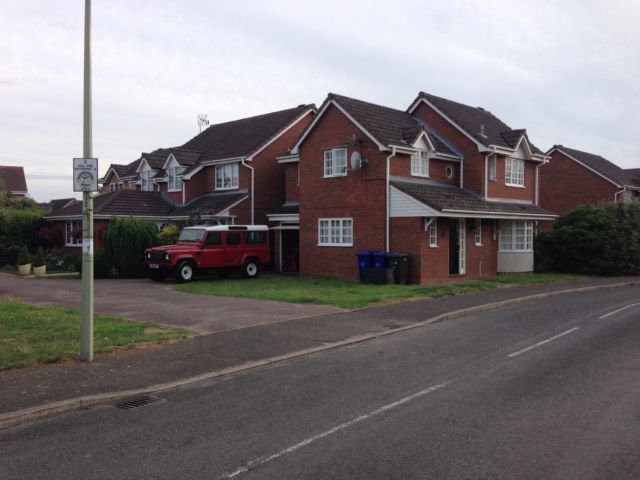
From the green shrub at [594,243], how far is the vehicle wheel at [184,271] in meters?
16.6

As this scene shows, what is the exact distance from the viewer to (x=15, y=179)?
76.5 m

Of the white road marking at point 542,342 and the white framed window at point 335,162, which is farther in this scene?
the white framed window at point 335,162

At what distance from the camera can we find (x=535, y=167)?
31.0 metres

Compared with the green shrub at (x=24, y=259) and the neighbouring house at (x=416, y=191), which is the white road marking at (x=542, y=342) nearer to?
the neighbouring house at (x=416, y=191)

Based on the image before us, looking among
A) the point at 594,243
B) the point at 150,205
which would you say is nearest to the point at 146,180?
the point at 150,205

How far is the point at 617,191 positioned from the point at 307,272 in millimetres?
27457

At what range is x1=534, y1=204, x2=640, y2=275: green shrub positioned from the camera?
29031 mm

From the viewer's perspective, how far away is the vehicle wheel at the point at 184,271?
23984 mm

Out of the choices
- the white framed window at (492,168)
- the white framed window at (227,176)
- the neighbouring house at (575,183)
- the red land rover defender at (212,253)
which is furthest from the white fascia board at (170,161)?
the neighbouring house at (575,183)

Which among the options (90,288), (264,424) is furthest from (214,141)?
(264,424)

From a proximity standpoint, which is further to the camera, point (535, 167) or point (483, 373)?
point (535, 167)

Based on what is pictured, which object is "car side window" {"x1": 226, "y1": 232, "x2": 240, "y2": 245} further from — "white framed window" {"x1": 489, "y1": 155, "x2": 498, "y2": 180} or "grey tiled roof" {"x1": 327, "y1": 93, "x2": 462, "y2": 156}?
"white framed window" {"x1": 489, "y1": 155, "x2": 498, "y2": 180}

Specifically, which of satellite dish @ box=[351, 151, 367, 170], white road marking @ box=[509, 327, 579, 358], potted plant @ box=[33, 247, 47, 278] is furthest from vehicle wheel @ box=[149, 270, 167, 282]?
white road marking @ box=[509, 327, 579, 358]

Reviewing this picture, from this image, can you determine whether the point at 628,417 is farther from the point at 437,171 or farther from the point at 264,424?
the point at 437,171
